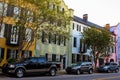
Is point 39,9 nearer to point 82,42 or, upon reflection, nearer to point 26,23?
point 26,23

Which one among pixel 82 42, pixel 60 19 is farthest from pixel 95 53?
pixel 60 19

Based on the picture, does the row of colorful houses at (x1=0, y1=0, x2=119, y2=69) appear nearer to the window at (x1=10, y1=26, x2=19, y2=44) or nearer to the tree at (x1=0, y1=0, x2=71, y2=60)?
the window at (x1=10, y1=26, x2=19, y2=44)

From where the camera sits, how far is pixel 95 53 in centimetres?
4262

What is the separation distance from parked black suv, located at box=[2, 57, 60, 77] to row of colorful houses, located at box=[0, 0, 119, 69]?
429cm

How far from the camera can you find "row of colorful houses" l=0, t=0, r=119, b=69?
30156 mm

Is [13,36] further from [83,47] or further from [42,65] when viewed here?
[83,47]

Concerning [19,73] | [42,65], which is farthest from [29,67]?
[42,65]

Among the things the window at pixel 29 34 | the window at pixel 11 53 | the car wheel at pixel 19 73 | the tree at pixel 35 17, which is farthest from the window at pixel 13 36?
the car wheel at pixel 19 73

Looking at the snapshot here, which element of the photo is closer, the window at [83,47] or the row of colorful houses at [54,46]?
the row of colorful houses at [54,46]

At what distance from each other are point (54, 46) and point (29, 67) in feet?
45.5

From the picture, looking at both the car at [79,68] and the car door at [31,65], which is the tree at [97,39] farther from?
the car door at [31,65]

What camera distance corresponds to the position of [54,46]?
124 feet

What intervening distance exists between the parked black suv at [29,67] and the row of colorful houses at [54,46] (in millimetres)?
4294

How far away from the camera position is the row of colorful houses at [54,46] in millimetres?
30156
